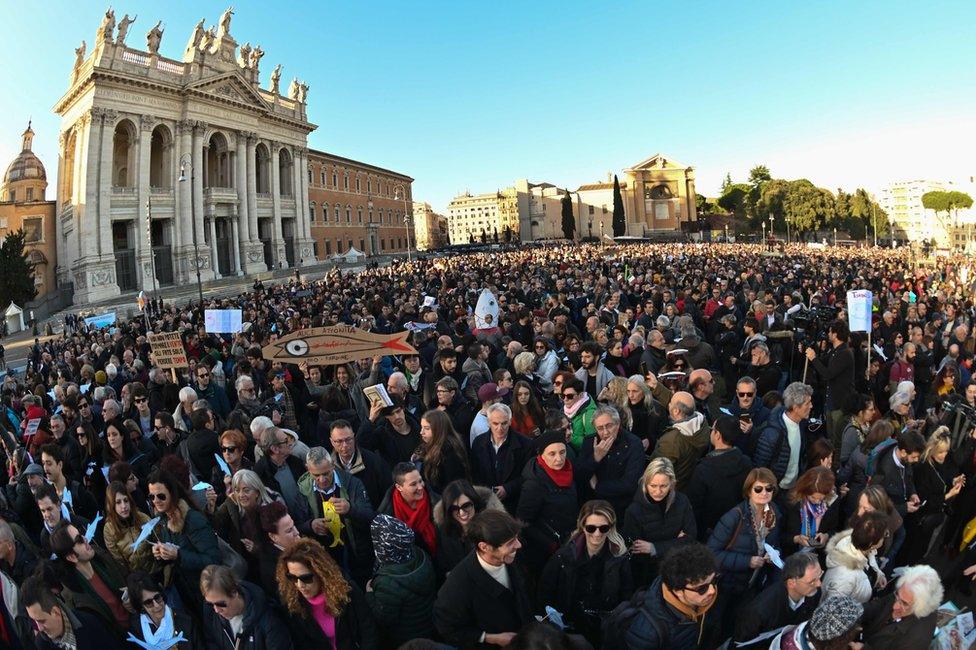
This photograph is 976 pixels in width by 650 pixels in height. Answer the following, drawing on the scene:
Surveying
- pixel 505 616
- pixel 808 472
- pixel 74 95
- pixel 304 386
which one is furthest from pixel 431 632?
pixel 74 95

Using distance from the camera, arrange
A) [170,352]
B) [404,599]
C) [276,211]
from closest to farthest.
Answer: [404,599] < [170,352] < [276,211]

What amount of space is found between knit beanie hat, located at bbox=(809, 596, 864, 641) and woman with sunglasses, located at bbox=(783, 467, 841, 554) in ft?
4.42

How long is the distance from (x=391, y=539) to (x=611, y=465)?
1.87 meters

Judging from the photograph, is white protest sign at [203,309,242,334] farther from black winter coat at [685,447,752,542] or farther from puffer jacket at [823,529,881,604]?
puffer jacket at [823,529,881,604]

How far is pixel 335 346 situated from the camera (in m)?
7.89

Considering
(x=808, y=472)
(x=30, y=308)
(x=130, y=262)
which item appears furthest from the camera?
(x=130, y=262)

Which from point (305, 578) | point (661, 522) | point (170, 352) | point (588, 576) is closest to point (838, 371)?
point (661, 522)

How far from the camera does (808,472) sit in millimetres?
4062

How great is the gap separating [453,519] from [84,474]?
14.8 feet

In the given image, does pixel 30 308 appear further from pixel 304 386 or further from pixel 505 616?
pixel 505 616

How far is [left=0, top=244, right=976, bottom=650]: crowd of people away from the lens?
307 centimetres

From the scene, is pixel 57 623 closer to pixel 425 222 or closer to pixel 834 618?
pixel 834 618

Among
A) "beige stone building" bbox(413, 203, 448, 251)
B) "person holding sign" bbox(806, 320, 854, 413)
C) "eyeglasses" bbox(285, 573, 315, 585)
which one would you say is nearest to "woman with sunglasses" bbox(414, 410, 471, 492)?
"eyeglasses" bbox(285, 573, 315, 585)

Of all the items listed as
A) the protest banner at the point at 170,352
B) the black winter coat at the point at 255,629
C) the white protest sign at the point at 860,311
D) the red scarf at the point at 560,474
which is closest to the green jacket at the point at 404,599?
the black winter coat at the point at 255,629
